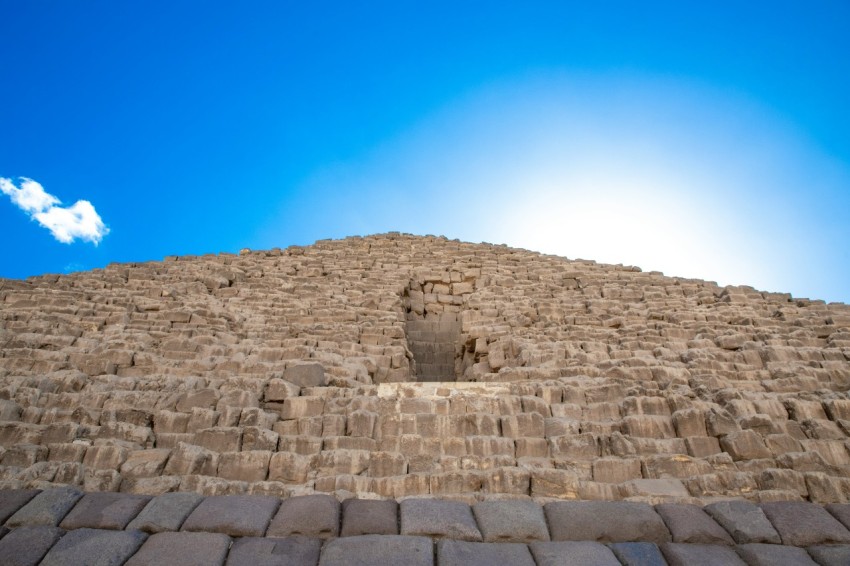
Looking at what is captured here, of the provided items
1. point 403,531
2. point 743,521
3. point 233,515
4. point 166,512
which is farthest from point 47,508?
point 743,521

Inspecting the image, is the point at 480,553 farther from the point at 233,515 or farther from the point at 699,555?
the point at 233,515

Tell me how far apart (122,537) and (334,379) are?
426 centimetres

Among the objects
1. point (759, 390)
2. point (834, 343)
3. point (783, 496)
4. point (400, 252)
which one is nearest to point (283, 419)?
point (783, 496)

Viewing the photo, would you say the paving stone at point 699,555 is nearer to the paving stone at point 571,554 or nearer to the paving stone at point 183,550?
the paving stone at point 571,554

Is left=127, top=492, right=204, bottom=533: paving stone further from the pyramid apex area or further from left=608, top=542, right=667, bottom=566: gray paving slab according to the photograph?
left=608, top=542, right=667, bottom=566: gray paving slab

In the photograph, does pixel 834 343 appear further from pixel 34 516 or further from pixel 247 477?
pixel 34 516

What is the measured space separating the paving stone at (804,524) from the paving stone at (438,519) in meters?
3.11

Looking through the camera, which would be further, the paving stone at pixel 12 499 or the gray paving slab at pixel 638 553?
the paving stone at pixel 12 499

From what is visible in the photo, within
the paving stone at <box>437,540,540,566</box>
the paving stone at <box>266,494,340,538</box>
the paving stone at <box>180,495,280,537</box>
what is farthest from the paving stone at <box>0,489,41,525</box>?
the paving stone at <box>437,540,540,566</box>

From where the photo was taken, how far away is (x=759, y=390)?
28.7 feet

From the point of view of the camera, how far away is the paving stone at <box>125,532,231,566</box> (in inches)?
197

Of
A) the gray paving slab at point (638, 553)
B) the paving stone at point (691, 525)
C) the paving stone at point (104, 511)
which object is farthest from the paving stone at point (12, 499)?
the paving stone at point (691, 525)

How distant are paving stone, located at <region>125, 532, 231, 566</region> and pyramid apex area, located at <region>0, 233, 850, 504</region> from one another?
995 mm

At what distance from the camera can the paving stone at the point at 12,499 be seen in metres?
5.55
